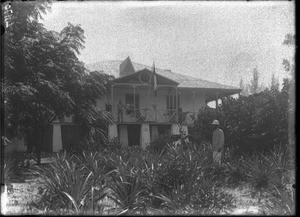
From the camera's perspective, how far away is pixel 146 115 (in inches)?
957

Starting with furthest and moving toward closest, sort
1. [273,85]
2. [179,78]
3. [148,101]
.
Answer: [179,78]
[148,101]
[273,85]

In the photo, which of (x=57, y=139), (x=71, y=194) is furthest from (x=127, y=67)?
(x=71, y=194)

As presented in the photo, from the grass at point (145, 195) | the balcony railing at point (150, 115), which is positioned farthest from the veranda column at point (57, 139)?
the grass at point (145, 195)

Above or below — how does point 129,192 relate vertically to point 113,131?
below

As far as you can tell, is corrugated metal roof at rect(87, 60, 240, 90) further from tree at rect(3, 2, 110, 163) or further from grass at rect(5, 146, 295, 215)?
grass at rect(5, 146, 295, 215)

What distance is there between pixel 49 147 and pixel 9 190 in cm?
1563

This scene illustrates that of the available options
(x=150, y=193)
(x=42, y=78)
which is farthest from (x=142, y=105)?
(x=150, y=193)

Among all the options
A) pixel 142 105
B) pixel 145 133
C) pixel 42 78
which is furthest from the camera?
pixel 142 105

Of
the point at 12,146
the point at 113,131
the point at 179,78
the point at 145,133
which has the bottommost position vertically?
the point at 12,146

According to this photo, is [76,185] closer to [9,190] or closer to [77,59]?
[9,190]

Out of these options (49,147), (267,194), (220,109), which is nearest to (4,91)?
(267,194)

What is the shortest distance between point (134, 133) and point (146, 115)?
1429mm

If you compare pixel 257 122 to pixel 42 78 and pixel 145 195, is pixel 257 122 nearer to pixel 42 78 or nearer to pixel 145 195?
pixel 145 195

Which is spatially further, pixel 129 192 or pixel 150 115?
pixel 150 115
